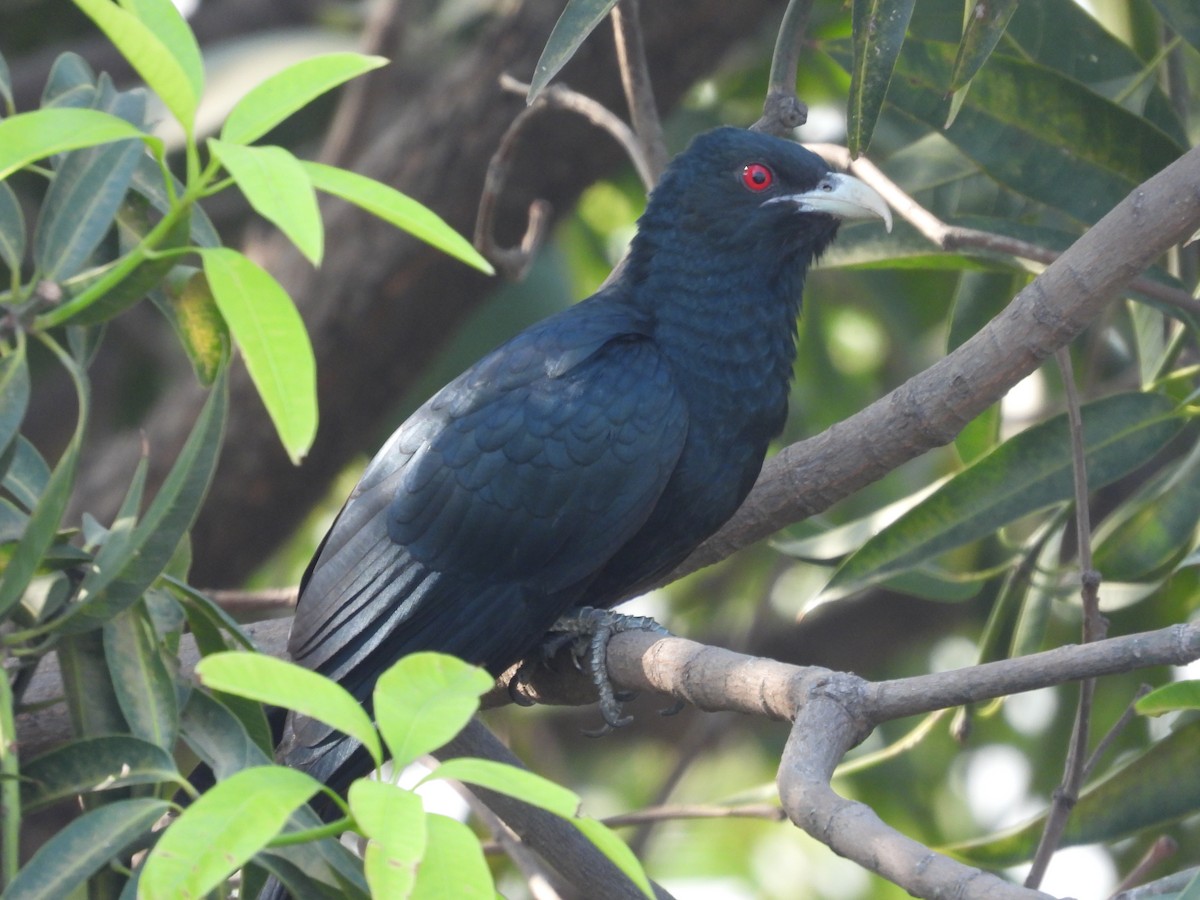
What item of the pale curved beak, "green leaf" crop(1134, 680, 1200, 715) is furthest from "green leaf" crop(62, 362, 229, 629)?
the pale curved beak

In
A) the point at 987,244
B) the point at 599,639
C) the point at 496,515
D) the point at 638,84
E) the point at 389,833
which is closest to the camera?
the point at 389,833

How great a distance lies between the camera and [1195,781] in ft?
9.46

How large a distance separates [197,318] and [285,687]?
95cm

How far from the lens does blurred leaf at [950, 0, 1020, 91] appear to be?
2.46 m

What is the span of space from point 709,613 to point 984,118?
313 centimetres

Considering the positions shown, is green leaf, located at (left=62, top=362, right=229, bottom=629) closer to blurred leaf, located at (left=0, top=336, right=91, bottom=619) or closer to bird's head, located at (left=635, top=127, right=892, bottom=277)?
blurred leaf, located at (left=0, top=336, right=91, bottom=619)

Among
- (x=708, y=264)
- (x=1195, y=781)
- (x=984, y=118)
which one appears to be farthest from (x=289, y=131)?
(x=1195, y=781)

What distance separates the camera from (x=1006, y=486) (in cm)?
320

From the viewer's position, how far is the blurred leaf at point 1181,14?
116 inches

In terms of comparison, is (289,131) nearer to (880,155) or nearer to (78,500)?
(78,500)

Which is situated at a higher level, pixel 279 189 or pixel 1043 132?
pixel 1043 132

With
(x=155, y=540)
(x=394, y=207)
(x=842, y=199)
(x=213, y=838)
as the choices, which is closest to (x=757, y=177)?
(x=842, y=199)

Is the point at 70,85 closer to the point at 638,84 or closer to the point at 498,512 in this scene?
the point at 498,512

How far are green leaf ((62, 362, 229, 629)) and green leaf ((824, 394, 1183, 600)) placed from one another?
5.40 feet
